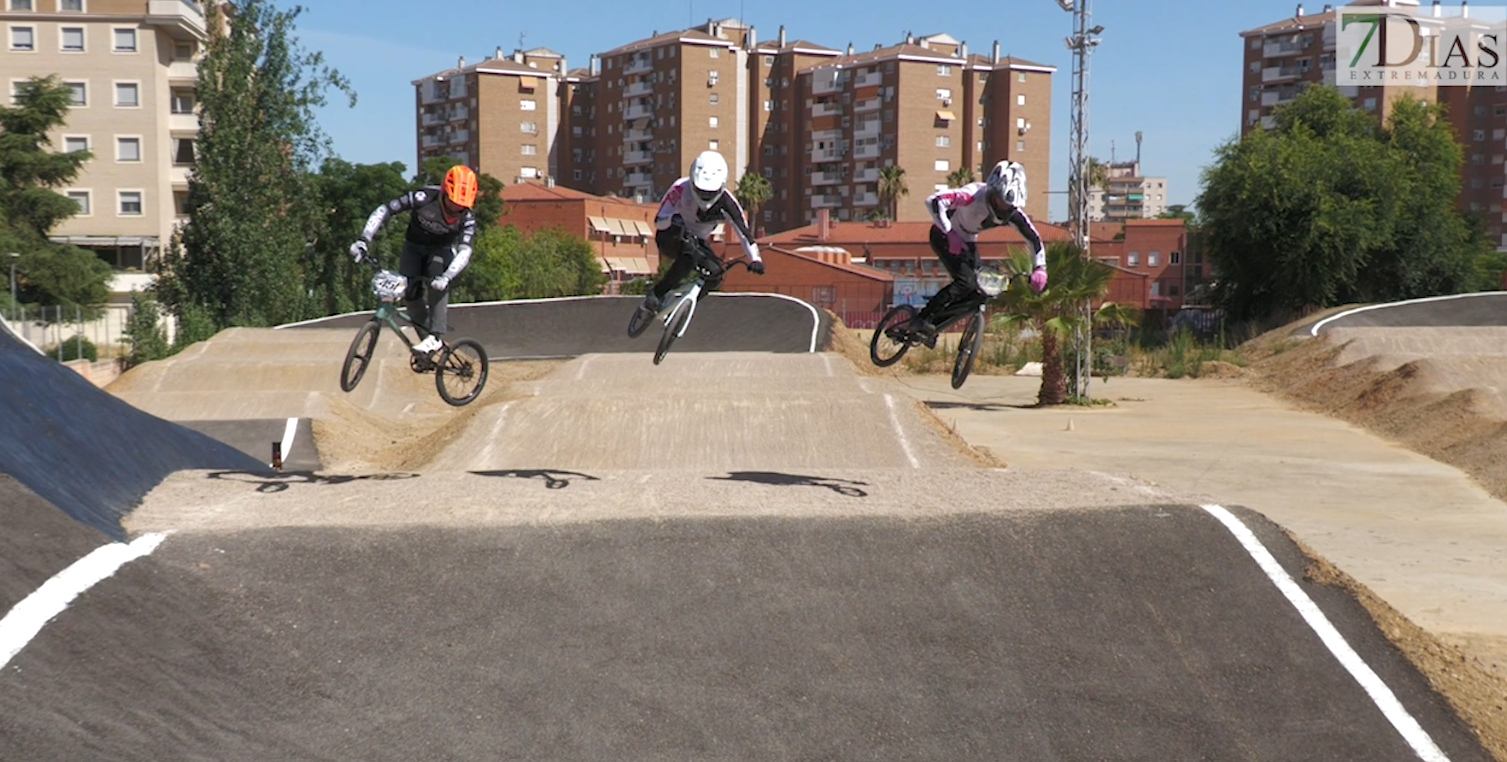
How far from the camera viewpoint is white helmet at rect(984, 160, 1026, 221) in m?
11.3

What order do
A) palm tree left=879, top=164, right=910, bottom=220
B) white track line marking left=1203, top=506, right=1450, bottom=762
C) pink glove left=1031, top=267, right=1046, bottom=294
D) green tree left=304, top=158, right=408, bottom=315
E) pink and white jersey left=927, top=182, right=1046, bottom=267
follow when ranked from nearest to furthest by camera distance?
white track line marking left=1203, top=506, right=1450, bottom=762 < pink and white jersey left=927, top=182, right=1046, bottom=267 < pink glove left=1031, top=267, right=1046, bottom=294 < green tree left=304, top=158, right=408, bottom=315 < palm tree left=879, top=164, right=910, bottom=220

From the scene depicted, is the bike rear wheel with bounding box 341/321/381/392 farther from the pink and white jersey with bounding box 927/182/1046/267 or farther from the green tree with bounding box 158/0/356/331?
the green tree with bounding box 158/0/356/331

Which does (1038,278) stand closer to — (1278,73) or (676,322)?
(676,322)

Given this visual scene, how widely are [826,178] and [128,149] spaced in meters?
65.7

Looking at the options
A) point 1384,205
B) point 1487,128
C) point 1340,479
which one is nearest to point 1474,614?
point 1340,479

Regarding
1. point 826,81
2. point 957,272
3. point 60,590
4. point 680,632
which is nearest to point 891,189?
point 826,81

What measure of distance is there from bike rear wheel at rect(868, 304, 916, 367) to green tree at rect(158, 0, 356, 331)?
2458cm

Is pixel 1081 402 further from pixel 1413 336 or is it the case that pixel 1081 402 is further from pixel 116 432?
pixel 116 432

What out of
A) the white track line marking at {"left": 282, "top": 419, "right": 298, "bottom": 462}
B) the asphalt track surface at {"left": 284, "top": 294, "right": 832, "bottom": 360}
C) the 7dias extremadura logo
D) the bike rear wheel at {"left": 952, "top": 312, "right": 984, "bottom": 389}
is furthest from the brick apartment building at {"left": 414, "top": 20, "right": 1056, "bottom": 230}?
the bike rear wheel at {"left": 952, "top": 312, "right": 984, "bottom": 389}

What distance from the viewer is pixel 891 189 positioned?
358 ft

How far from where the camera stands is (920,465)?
21.4 metres

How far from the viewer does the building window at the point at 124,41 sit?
71.9m

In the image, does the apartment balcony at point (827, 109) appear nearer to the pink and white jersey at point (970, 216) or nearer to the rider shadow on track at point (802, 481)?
the rider shadow on track at point (802, 481)

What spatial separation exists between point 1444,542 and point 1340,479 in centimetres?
701
